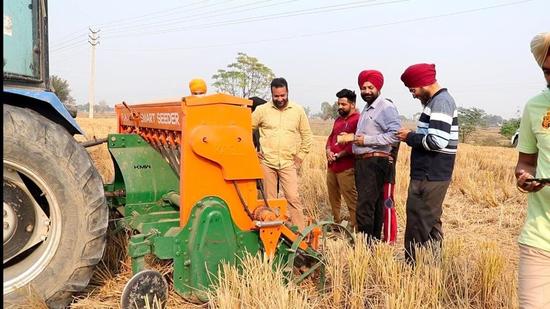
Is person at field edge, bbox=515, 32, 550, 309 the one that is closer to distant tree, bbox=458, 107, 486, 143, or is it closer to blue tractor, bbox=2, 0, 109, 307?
blue tractor, bbox=2, 0, 109, 307

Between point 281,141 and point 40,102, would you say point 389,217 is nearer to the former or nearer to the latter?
point 281,141

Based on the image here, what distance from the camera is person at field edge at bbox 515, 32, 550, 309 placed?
206 cm

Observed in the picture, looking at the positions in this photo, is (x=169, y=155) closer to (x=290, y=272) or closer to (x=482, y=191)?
(x=290, y=272)

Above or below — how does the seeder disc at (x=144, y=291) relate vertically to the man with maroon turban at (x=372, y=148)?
below

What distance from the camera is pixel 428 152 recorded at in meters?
3.63

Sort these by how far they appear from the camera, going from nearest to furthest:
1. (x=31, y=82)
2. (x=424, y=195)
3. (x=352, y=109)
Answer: (x=31, y=82) < (x=424, y=195) < (x=352, y=109)

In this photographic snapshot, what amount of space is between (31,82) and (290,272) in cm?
228

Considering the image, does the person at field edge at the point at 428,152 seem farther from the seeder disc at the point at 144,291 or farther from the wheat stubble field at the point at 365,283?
the seeder disc at the point at 144,291

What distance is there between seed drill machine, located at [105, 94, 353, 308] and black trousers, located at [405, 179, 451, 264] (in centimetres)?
57

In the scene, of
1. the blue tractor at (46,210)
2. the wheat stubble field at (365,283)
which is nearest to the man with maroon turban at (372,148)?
the wheat stubble field at (365,283)

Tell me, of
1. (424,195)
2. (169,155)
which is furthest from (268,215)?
(424,195)

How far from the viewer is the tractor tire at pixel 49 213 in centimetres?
261

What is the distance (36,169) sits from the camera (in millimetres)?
2639

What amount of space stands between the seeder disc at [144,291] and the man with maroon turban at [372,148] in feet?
7.66
